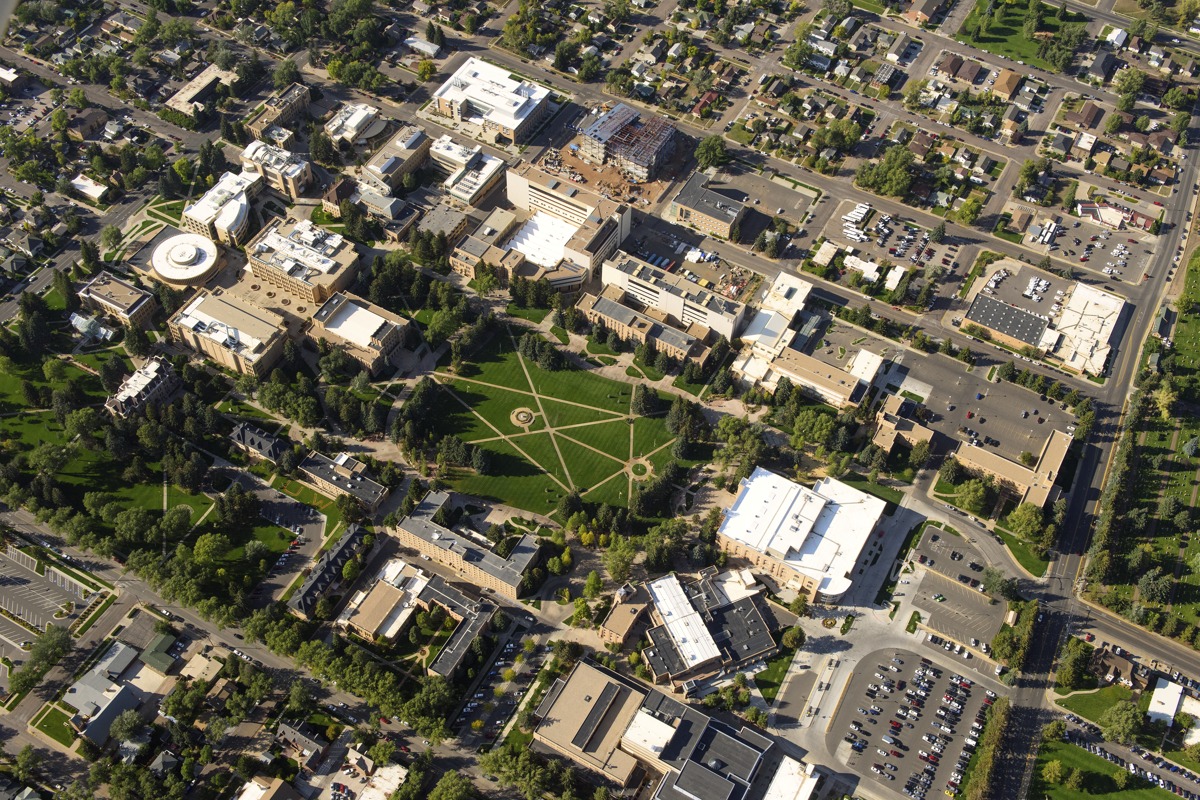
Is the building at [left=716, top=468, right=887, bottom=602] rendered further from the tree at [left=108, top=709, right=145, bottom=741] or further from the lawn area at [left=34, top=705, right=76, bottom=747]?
the lawn area at [left=34, top=705, right=76, bottom=747]

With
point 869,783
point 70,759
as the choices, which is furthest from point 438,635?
point 869,783

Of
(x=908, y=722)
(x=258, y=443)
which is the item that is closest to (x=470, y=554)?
(x=258, y=443)

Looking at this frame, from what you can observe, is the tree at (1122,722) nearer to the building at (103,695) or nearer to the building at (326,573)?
the building at (326,573)

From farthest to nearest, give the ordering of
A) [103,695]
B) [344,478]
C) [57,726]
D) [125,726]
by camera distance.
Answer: [344,478] < [103,695] < [57,726] < [125,726]

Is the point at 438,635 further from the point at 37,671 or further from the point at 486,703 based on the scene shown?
the point at 37,671

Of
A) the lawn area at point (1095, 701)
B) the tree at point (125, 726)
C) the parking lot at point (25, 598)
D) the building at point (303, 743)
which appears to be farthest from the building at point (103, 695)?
the lawn area at point (1095, 701)

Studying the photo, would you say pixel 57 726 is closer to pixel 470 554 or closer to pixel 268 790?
pixel 268 790
